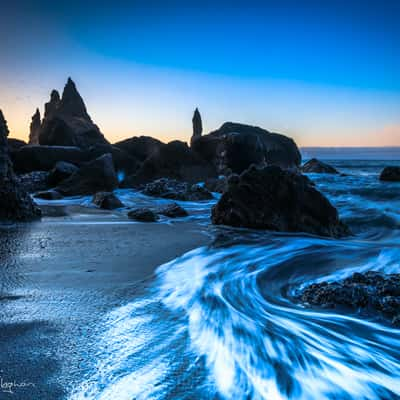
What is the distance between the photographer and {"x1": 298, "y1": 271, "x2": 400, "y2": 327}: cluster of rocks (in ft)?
7.23

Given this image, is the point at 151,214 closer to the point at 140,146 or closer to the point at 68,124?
the point at 140,146

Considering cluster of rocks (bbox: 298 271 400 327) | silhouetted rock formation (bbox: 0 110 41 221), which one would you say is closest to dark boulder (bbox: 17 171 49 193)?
silhouetted rock formation (bbox: 0 110 41 221)

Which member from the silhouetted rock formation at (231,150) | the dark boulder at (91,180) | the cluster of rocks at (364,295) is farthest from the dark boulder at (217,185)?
the cluster of rocks at (364,295)

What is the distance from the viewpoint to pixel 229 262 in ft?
11.9

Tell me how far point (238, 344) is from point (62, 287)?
1488mm

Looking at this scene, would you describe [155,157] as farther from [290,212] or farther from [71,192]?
[290,212]

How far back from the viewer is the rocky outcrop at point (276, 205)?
17.3ft

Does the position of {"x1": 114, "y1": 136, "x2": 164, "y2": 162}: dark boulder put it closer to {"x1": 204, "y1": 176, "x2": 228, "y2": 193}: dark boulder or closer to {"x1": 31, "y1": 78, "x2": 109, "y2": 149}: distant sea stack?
{"x1": 31, "y1": 78, "x2": 109, "y2": 149}: distant sea stack

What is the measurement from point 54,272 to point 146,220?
3163 millimetres

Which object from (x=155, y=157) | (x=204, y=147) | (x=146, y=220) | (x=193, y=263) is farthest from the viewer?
(x=204, y=147)

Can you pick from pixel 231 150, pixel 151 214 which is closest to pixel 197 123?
pixel 231 150

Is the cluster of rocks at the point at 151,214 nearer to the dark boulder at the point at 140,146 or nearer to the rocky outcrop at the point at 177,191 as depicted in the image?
the rocky outcrop at the point at 177,191

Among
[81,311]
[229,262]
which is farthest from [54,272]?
[229,262]

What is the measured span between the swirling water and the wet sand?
0.14m
